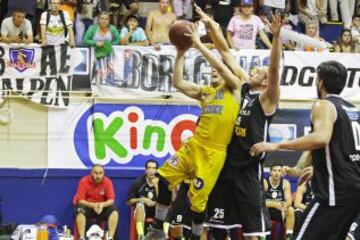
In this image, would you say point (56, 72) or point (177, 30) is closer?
point (177, 30)

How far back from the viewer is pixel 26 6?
1477 centimetres

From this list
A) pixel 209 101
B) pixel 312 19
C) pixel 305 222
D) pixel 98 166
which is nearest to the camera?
pixel 305 222

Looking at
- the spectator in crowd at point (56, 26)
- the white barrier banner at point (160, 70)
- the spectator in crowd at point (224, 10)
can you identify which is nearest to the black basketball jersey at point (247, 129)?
the white barrier banner at point (160, 70)

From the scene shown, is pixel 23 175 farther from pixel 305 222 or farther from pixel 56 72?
pixel 305 222

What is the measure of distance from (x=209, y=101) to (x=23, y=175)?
5568 mm

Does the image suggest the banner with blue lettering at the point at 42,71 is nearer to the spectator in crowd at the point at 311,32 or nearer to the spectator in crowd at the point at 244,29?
the spectator in crowd at the point at 244,29

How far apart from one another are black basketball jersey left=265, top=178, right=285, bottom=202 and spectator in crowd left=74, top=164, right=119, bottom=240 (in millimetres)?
2278

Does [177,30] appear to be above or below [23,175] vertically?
above

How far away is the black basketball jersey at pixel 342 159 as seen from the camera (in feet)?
24.5

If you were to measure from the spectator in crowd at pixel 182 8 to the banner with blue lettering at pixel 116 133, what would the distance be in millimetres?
2119

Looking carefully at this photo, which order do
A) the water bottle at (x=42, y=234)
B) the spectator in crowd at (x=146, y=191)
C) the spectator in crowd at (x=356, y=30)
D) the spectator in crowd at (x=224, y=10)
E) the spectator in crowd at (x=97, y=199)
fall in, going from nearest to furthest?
1. the water bottle at (x=42, y=234)
2. the spectator in crowd at (x=97, y=199)
3. the spectator in crowd at (x=146, y=191)
4. the spectator in crowd at (x=356, y=30)
5. the spectator in crowd at (x=224, y=10)

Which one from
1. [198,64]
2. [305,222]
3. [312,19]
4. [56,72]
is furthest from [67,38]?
[305,222]

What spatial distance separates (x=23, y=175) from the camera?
1428 cm

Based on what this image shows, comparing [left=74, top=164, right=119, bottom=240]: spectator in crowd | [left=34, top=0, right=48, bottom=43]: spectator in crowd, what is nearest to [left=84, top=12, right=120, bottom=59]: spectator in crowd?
[left=34, top=0, right=48, bottom=43]: spectator in crowd
